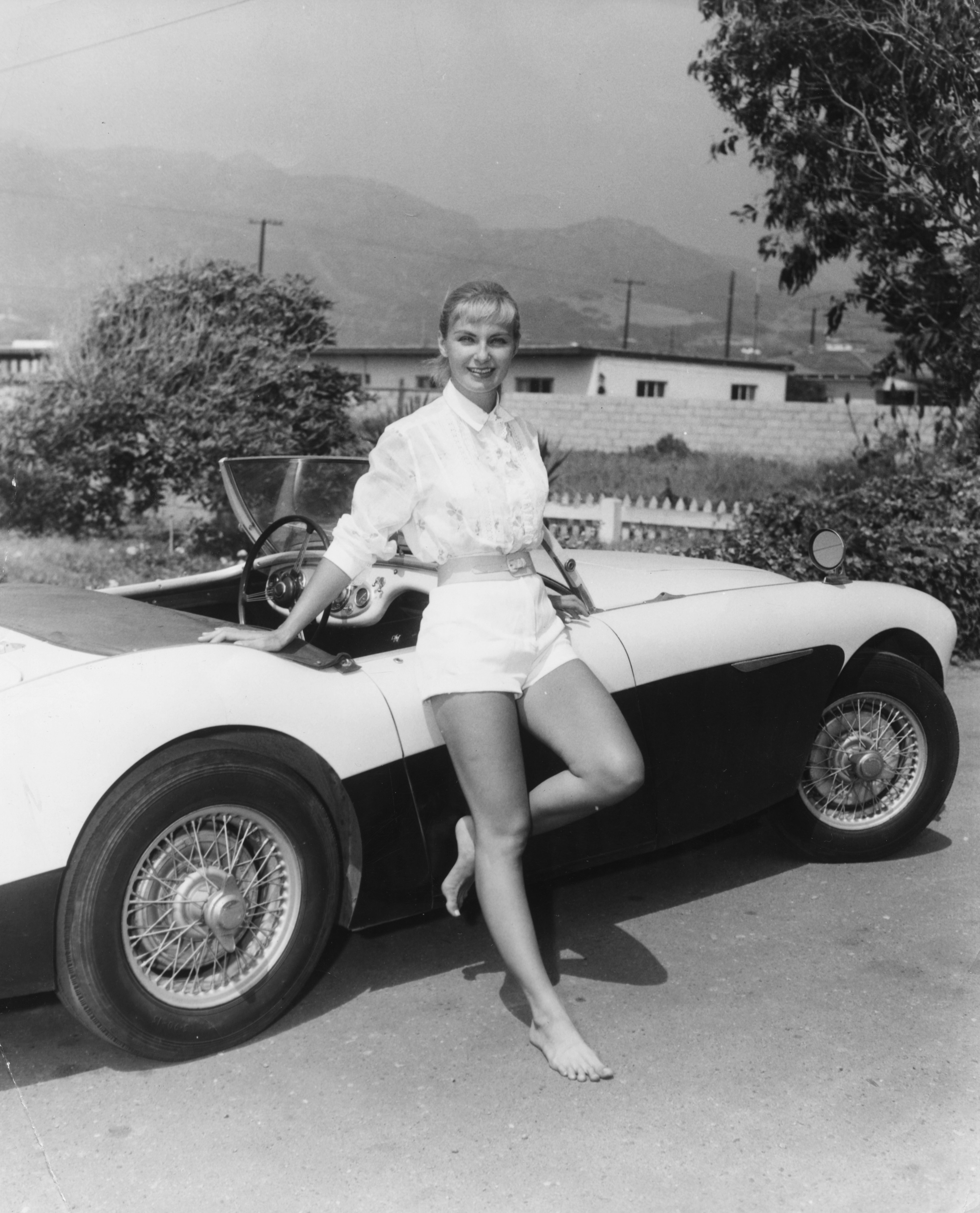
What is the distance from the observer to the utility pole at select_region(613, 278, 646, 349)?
8225cm

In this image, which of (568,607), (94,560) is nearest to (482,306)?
(568,607)

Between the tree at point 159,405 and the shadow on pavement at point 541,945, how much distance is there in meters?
8.23

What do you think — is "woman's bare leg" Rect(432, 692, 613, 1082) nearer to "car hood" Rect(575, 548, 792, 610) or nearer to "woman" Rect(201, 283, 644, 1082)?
"woman" Rect(201, 283, 644, 1082)

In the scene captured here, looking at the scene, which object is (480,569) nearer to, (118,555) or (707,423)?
(118,555)

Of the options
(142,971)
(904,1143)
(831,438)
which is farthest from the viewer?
(831,438)

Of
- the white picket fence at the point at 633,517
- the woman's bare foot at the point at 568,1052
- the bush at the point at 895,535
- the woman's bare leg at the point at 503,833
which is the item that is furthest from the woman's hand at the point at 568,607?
the white picket fence at the point at 633,517

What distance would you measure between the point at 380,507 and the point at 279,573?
88 centimetres

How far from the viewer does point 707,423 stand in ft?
89.7

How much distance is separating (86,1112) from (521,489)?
1.74 meters

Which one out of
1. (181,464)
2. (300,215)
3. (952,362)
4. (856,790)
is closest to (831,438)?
(952,362)

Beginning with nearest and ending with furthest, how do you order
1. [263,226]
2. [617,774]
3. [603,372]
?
1. [617,774]
2. [603,372]
3. [263,226]

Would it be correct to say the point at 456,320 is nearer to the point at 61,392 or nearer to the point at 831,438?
the point at 61,392

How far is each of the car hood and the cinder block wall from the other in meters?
20.9

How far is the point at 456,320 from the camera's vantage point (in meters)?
3.13
